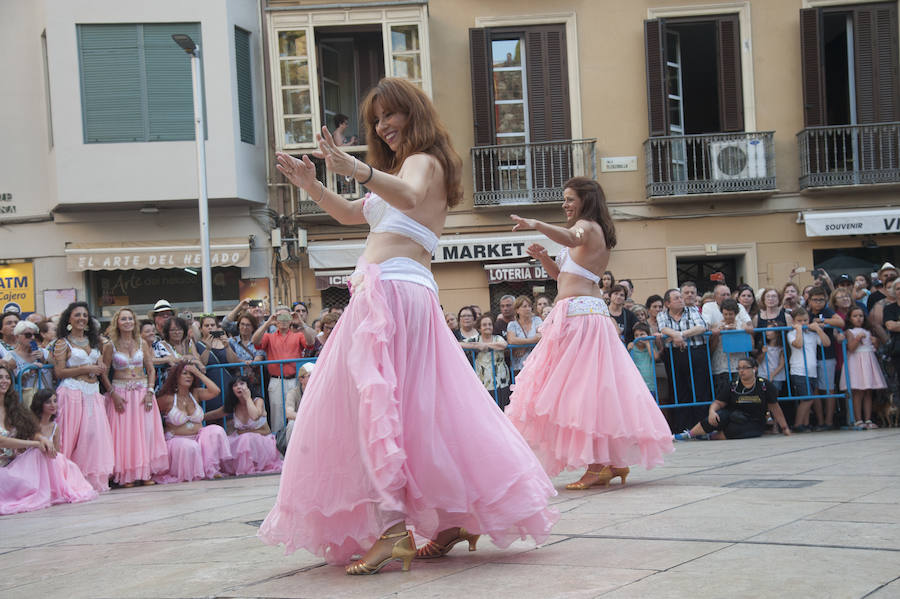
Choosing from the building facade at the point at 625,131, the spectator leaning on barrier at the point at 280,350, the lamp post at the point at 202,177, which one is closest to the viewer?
the spectator leaning on barrier at the point at 280,350

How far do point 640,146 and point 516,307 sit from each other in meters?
8.99

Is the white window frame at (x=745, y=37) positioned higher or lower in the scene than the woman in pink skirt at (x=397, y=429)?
higher

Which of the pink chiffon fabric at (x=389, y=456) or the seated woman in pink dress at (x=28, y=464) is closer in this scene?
the pink chiffon fabric at (x=389, y=456)

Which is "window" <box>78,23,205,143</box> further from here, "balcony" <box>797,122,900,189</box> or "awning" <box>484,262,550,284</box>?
"balcony" <box>797,122,900,189</box>

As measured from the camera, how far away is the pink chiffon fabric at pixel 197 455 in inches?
396

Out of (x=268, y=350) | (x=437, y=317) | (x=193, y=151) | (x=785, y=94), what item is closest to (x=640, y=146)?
(x=785, y=94)

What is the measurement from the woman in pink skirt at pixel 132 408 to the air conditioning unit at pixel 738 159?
12.8 m

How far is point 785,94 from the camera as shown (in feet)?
64.6

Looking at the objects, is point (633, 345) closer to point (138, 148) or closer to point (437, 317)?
point (437, 317)

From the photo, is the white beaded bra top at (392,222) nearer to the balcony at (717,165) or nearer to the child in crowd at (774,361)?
the child in crowd at (774,361)

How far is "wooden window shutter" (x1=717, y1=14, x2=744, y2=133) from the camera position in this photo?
19.6 meters

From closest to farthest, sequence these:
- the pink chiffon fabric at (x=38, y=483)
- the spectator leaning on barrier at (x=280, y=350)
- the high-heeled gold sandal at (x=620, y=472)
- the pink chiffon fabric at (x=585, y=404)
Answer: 1. the pink chiffon fabric at (x=585, y=404)
2. the high-heeled gold sandal at (x=620, y=472)
3. the pink chiffon fabric at (x=38, y=483)
4. the spectator leaning on barrier at (x=280, y=350)

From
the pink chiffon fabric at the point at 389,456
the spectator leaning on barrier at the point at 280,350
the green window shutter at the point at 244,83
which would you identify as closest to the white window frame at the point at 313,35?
the green window shutter at the point at 244,83

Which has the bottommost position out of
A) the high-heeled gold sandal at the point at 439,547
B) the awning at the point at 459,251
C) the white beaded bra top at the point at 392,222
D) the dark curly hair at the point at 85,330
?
the high-heeled gold sandal at the point at 439,547
